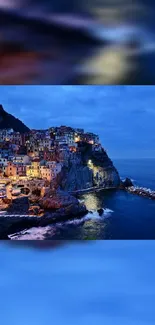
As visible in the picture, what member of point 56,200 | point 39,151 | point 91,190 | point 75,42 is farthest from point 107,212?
point 75,42

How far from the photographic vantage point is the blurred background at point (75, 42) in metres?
3.72

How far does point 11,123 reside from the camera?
156 inches

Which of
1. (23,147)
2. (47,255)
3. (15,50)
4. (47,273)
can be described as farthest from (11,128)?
(47,273)

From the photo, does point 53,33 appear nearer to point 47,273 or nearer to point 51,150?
point 51,150

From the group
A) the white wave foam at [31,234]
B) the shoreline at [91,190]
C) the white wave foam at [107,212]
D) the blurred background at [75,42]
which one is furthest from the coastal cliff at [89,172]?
the blurred background at [75,42]

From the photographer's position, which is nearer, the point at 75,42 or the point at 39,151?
the point at 75,42

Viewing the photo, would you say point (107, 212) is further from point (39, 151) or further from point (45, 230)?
point (39, 151)

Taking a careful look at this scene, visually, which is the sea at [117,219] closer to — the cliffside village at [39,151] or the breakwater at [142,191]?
the breakwater at [142,191]

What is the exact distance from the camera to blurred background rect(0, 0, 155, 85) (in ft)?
12.2

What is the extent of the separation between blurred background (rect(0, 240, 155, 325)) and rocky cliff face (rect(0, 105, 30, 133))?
1042mm

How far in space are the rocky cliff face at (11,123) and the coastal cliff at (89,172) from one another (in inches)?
21.6

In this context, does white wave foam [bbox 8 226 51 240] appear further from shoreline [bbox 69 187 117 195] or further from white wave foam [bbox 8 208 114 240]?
shoreline [bbox 69 187 117 195]

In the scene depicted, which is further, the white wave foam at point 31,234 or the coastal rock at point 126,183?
the coastal rock at point 126,183

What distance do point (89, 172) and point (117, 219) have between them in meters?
0.51
